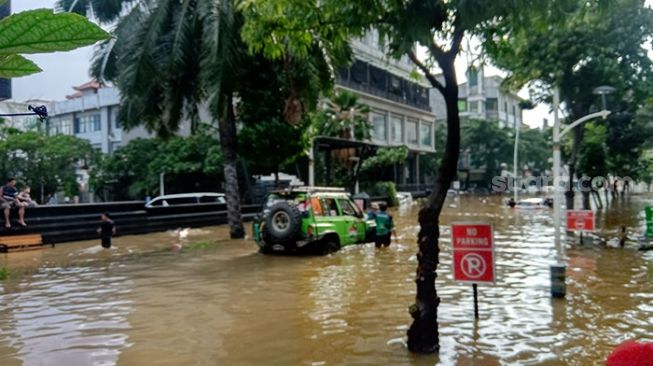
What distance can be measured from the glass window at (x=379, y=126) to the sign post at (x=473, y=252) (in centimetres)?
4601

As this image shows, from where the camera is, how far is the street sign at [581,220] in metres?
15.8

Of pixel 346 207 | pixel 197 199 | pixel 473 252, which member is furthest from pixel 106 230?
pixel 473 252

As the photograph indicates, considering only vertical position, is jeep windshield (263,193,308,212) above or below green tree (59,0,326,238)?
below

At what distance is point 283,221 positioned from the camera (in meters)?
14.9

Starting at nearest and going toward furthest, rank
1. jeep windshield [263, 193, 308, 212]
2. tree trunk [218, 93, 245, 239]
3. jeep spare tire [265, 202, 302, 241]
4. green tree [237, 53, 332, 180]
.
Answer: jeep spare tire [265, 202, 302, 241], jeep windshield [263, 193, 308, 212], green tree [237, 53, 332, 180], tree trunk [218, 93, 245, 239]

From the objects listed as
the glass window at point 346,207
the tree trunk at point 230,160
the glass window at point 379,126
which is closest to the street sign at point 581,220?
the glass window at point 346,207

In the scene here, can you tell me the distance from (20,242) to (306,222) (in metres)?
8.80

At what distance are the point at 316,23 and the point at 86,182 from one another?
40.3m

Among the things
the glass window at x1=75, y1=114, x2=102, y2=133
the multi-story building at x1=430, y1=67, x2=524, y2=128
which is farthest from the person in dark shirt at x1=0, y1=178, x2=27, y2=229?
the multi-story building at x1=430, y1=67, x2=524, y2=128

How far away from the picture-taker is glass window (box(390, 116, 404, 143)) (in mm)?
58469

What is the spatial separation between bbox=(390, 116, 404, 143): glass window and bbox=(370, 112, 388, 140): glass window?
1844mm

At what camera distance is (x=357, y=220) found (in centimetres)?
1684

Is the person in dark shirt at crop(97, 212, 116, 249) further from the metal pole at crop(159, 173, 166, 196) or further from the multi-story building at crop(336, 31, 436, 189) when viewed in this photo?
the multi-story building at crop(336, 31, 436, 189)

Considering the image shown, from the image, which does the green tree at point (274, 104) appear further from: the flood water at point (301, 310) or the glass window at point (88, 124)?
the glass window at point (88, 124)
